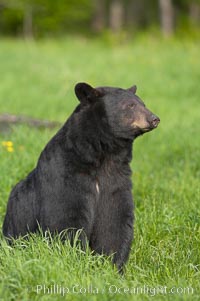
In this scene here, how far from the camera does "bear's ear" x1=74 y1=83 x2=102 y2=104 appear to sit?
15.1ft

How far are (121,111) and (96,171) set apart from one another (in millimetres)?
434

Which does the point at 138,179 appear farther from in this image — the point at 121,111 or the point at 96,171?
the point at 121,111

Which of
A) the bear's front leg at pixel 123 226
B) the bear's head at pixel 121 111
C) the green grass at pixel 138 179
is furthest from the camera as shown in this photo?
the bear's front leg at pixel 123 226

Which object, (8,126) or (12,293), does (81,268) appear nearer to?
(12,293)

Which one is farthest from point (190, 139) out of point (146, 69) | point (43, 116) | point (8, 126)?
point (146, 69)

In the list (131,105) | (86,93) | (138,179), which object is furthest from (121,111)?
(138,179)

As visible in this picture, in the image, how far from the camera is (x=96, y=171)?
468 centimetres

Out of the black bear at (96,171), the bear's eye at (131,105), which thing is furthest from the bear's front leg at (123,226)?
the bear's eye at (131,105)

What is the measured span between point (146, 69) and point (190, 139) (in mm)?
9417

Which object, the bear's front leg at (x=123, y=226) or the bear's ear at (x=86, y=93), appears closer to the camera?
the bear's ear at (x=86, y=93)

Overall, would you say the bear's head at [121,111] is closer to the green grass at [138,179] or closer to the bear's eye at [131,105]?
the bear's eye at [131,105]

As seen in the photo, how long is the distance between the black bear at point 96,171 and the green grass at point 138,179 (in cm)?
17

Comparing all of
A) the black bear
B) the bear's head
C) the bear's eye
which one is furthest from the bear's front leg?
the bear's eye

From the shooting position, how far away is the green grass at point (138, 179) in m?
3.97
